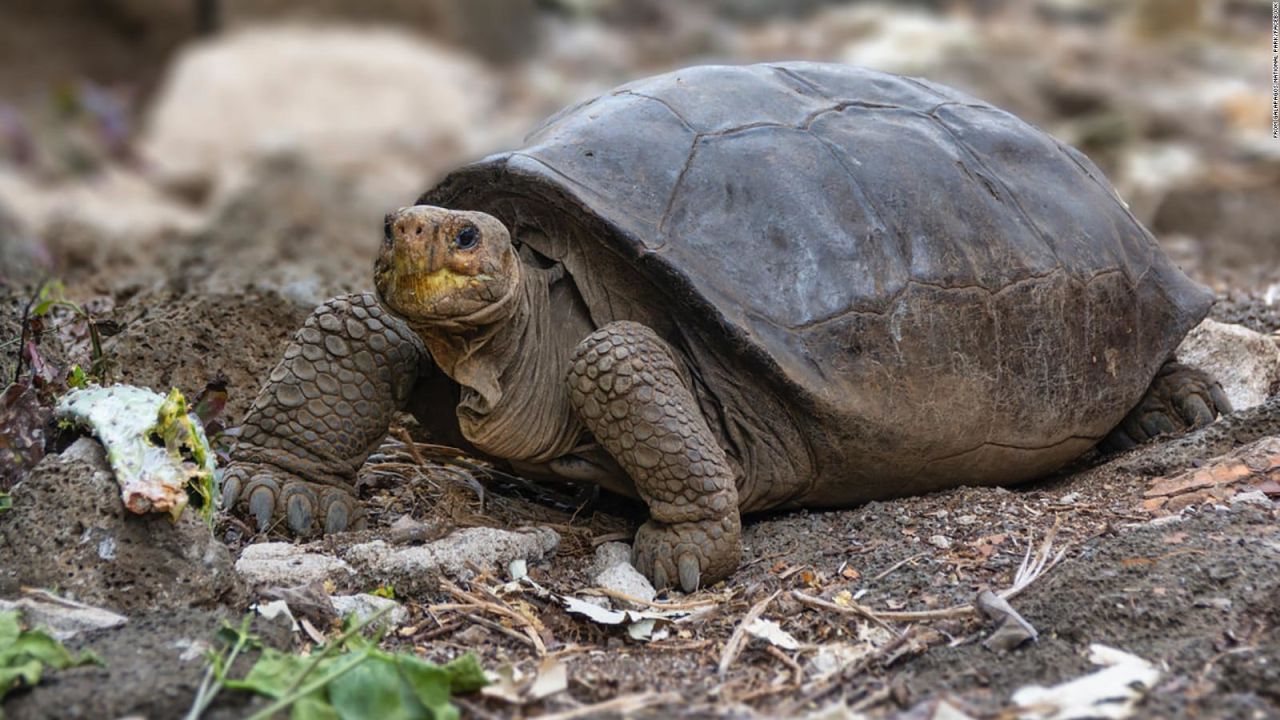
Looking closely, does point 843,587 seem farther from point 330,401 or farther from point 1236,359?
point 1236,359

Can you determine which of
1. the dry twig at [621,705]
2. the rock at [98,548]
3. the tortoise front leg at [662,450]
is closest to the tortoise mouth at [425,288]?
the tortoise front leg at [662,450]

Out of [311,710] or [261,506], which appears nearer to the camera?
[311,710]

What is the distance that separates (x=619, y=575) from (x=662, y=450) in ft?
0.95

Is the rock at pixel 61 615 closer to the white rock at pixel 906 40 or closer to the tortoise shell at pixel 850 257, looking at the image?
the tortoise shell at pixel 850 257

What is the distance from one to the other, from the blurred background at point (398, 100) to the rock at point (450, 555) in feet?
7.50

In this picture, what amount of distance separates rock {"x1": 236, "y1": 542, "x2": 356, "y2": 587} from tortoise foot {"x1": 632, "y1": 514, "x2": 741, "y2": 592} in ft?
2.19

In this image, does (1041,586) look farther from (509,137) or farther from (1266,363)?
(509,137)

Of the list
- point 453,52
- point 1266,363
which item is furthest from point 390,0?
point 1266,363

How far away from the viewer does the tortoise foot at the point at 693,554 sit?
10.4 feet

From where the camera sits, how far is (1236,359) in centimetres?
436

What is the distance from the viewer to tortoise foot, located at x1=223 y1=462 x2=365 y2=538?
10.9 ft

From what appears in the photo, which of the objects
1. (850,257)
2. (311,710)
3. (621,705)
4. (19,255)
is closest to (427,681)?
(311,710)

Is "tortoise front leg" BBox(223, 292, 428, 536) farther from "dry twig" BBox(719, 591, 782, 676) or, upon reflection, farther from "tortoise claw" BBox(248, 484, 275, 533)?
"dry twig" BBox(719, 591, 782, 676)

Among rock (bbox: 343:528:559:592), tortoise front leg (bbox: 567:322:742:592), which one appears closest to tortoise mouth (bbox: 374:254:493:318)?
tortoise front leg (bbox: 567:322:742:592)
